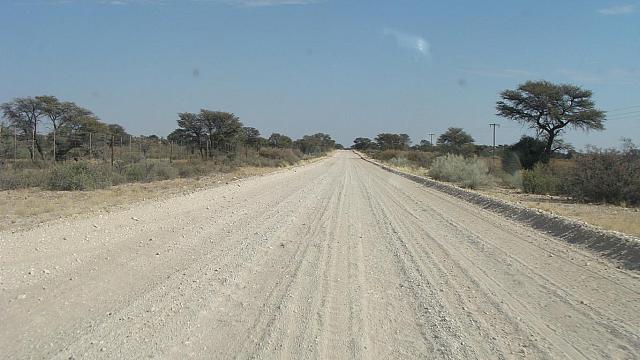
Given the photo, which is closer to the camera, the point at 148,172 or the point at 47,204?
the point at 47,204

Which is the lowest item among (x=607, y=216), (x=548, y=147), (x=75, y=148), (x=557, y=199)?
(x=557, y=199)

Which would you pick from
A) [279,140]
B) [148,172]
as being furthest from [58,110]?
[279,140]

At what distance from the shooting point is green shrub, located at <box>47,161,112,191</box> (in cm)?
2583

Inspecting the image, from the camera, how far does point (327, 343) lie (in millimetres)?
5801

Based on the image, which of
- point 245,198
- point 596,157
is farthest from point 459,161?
point 245,198

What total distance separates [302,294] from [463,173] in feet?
106

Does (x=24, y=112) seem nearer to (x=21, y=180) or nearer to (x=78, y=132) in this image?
(x=78, y=132)

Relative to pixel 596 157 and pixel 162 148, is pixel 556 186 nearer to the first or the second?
pixel 596 157

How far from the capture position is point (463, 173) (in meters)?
38.5

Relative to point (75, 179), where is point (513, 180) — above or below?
below

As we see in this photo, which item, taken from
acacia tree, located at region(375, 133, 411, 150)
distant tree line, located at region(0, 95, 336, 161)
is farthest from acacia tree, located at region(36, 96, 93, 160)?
acacia tree, located at region(375, 133, 411, 150)

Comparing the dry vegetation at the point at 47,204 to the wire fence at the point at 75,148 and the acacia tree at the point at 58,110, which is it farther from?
the acacia tree at the point at 58,110

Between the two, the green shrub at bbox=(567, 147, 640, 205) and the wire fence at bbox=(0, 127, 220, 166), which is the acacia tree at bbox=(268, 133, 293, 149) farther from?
the green shrub at bbox=(567, 147, 640, 205)

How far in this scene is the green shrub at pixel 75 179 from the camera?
25.8 meters
